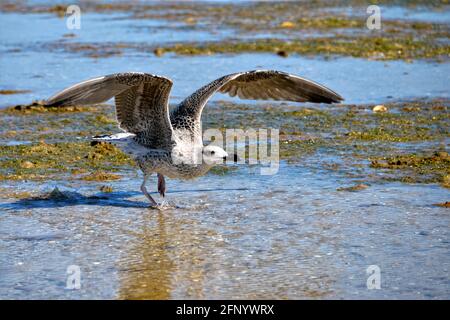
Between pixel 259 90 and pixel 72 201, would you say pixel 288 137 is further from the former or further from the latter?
pixel 72 201

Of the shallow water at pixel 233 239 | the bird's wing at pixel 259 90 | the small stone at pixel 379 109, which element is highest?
the bird's wing at pixel 259 90

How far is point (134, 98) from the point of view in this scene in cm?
811

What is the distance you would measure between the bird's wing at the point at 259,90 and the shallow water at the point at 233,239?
80 cm

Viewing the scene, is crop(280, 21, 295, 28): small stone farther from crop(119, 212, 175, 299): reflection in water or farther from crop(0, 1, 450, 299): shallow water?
crop(119, 212, 175, 299): reflection in water

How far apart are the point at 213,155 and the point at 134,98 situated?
88 cm

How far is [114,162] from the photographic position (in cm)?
979

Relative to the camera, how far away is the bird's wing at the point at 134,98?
24.9 feet

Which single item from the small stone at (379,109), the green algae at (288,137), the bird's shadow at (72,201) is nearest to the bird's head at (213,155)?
the bird's shadow at (72,201)

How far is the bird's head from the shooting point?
8.15m

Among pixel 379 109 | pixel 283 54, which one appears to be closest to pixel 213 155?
pixel 379 109

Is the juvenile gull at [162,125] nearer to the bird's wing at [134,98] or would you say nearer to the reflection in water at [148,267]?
the bird's wing at [134,98]

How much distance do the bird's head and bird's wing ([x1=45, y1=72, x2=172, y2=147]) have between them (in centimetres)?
39

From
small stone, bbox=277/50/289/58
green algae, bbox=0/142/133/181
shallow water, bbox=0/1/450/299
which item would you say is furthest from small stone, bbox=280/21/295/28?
shallow water, bbox=0/1/450/299
